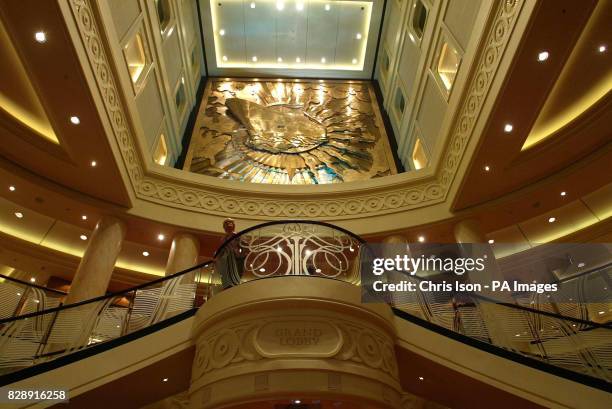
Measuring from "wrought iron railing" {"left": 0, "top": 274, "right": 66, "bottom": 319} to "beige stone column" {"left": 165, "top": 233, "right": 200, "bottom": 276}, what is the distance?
317 cm

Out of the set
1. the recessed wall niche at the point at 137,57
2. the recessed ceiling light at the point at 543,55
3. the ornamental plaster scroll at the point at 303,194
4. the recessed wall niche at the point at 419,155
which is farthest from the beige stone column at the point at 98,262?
the recessed ceiling light at the point at 543,55

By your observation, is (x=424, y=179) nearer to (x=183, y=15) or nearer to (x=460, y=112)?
(x=460, y=112)

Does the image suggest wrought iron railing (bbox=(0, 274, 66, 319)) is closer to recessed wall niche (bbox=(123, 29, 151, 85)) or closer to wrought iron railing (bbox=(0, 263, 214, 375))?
wrought iron railing (bbox=(0, 263, 214, 375))

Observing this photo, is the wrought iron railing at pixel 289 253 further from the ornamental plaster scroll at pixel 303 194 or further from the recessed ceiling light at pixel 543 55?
the recessed ceiling light at pixel 543 55

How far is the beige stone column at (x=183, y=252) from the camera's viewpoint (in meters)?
8.54

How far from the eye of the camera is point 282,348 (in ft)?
13.5

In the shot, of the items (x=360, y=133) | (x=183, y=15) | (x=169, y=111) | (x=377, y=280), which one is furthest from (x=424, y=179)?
(x=183, y=15)

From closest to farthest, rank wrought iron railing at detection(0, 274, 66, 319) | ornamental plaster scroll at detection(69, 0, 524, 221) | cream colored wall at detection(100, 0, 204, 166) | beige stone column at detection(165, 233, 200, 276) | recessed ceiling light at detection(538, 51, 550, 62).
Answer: wrought iron railing at detection(0, 274, 66, 319) < recessed ceiling light at detection(538, 51, 550, 62) < ornamental plaster scroll at detection(69, 0, 524, 221) < cream colored wall at detection(100, 0, 204, 166) < beige stone column at detection(165, 233, 200, 276)

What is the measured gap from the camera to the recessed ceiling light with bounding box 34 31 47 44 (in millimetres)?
5344

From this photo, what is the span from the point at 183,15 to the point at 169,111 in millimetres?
3887

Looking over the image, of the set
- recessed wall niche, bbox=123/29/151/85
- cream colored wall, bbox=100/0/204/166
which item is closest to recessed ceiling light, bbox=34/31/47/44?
cream colored wall, bbox=100/0/204/166

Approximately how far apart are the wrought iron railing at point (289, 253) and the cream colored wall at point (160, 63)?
4.28m

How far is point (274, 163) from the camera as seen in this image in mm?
11438

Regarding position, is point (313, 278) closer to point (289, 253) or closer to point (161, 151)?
point (289, 253)
